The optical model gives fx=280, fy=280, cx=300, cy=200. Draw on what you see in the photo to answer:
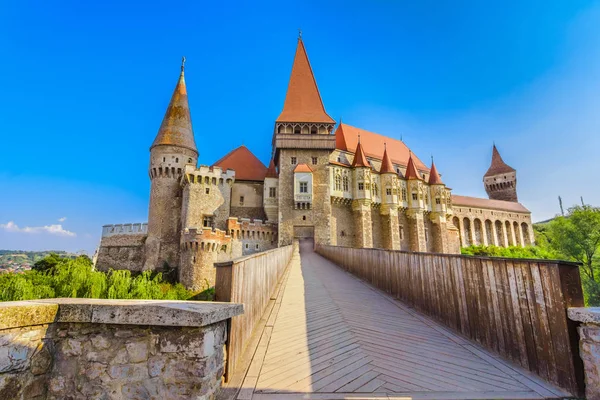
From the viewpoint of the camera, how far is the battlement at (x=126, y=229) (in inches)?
981

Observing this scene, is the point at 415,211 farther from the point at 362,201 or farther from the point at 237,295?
the point at 237,295

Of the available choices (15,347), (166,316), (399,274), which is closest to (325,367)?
(166,316)

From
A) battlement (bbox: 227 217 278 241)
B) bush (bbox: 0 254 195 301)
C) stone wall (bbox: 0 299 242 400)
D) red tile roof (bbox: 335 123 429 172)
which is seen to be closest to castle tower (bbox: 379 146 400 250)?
red tile roof (bbox: 335 123 429 172)

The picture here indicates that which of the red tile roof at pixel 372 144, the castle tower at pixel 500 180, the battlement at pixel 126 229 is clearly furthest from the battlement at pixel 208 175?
the castle tower at pixel 500 180

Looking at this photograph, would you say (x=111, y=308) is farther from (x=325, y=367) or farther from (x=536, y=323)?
(x=536, y=323)

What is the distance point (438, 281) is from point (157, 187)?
25381 mm

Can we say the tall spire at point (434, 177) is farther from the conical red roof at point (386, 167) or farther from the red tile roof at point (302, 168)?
the red tile roof at point (302, 168)

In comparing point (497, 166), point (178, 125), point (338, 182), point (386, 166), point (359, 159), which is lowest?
point (338, 182)

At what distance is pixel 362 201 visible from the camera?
2767cm

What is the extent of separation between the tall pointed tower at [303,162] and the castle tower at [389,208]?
22.4 feet

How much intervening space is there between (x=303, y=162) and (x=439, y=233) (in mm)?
18278

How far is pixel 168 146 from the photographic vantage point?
25.3 metres

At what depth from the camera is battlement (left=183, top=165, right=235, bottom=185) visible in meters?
24.1

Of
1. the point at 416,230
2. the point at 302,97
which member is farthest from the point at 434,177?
the point at 302,97
